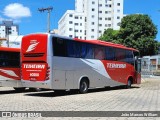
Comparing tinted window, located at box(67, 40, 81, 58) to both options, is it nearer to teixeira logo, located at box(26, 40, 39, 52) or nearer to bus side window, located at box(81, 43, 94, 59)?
bus side window, located at box(81, 43, 94, 59)

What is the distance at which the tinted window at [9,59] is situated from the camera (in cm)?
2070

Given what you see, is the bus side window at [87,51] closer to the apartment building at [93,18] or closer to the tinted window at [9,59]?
the tinted window at [9,59]

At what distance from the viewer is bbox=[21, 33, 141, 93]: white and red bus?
1866cm

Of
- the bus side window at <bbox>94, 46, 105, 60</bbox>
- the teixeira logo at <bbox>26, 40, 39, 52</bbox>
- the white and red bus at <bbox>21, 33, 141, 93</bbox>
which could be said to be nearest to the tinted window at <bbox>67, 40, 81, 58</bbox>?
the white and red bus at <bbox>21, 33, 141, 93</bbox>

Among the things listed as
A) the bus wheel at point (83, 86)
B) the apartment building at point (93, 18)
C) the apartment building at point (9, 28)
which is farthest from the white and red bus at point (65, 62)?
the apartment building at point (9, 28)

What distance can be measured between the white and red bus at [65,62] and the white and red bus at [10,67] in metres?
1.68

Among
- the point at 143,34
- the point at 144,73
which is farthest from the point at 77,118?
the point at 143,34

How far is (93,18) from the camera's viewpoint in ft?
420

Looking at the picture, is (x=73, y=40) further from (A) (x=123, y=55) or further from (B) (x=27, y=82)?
(A) (x=123, y=55)

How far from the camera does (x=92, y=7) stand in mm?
128000

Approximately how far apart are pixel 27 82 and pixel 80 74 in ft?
10.9

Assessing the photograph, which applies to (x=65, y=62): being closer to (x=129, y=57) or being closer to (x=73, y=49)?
(x=73, y=49)

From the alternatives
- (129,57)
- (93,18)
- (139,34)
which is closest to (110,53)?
(129,57)

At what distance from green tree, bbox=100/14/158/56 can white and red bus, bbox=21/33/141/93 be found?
3405 cm
